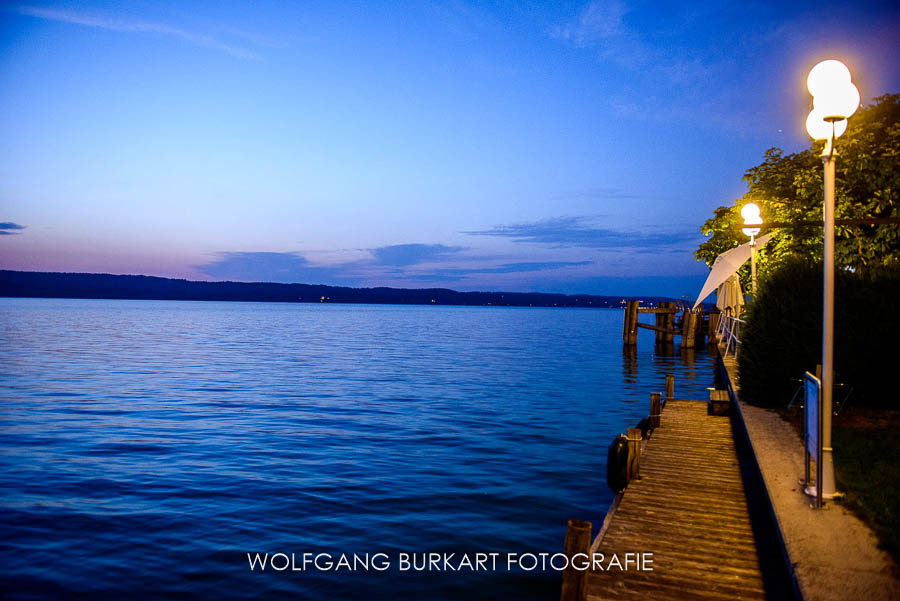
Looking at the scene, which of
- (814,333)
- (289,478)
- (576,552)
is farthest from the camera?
(814,333)

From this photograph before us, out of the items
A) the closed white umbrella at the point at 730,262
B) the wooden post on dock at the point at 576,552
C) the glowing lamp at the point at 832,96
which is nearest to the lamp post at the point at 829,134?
the glowing lamp at the point at 832,96

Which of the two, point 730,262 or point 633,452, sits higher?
point 730,262

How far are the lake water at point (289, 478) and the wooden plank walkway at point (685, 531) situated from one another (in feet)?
4.40

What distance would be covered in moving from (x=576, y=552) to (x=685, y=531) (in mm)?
Answer: 2968

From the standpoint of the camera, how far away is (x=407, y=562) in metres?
8.59

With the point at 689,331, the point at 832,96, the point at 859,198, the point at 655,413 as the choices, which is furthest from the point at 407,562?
the point at 689,331

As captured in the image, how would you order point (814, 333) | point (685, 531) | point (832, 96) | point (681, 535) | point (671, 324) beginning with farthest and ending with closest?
point (671, 324) < point (814, 333) < point (685, 531) < point (681, 535) < point (832, 96)

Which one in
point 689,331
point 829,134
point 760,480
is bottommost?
point 760,480

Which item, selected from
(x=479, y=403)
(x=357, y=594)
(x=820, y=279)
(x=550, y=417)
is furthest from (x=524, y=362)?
(x=357, y=594)

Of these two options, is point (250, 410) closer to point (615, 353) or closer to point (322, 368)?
point (322, 368)

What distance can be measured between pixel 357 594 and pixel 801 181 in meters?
14.4

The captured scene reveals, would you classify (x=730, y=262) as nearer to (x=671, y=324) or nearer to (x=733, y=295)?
(x=733, y=295)

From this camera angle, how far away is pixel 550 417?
19750 millimetres

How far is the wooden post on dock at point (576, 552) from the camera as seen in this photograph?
196 inches
